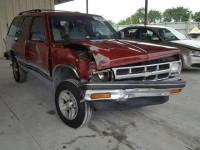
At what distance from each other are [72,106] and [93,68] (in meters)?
0.75

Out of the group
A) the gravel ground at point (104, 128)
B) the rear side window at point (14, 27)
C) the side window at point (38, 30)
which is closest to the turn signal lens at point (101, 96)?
the gravel ground at point (104, 128)

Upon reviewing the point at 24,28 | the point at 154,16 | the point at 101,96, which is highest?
the point at 154,16

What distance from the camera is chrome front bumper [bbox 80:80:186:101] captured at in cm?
231

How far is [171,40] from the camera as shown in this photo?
680 cm

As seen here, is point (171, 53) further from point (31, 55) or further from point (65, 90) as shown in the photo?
point (31, 55)

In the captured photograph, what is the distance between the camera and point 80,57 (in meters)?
2.50

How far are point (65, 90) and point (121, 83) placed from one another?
911 millimetres

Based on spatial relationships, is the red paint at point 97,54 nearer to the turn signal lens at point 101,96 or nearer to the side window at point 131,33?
the turn signal lens at point 101,96

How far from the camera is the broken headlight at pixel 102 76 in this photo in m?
2.52

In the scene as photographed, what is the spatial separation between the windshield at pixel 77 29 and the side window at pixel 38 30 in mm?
209

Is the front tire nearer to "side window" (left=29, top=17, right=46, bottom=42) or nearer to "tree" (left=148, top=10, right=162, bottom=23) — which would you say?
"side window" (left=29, top=17, right=46, bottom=42)

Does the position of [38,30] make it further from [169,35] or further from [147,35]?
[169,35]

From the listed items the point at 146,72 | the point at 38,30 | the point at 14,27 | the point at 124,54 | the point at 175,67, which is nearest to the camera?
the point at 124,54

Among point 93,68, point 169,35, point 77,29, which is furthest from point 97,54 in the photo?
point 169,35
